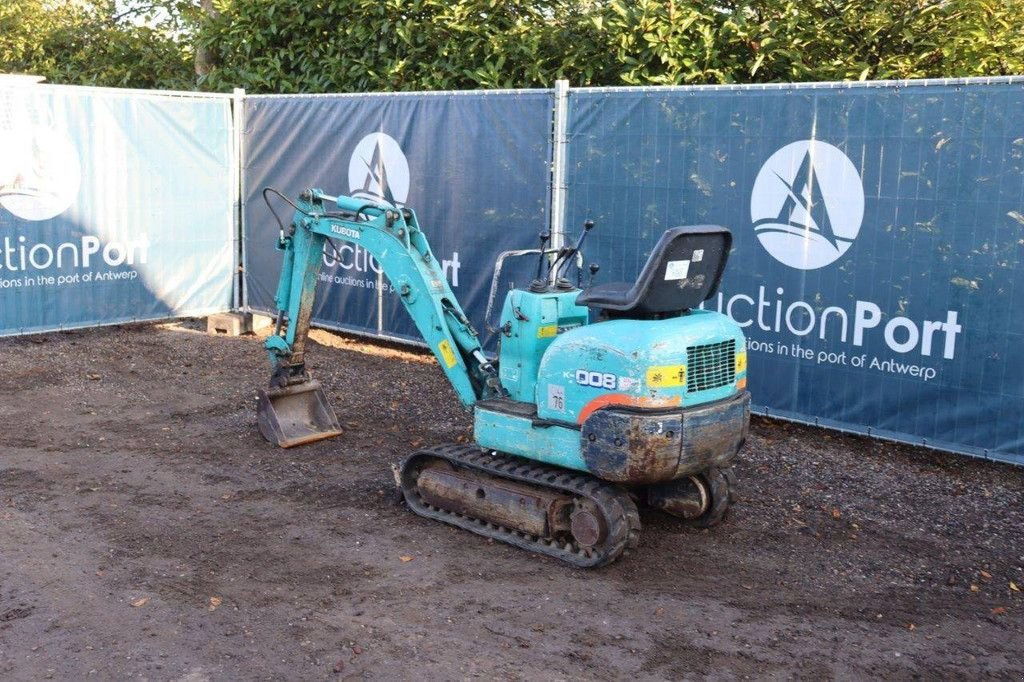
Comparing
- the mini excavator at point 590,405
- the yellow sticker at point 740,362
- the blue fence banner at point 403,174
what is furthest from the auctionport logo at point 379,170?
the yellow sticker at point 740,362

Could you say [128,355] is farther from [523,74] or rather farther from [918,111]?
[918,111]

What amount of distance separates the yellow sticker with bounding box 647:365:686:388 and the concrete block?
767cm

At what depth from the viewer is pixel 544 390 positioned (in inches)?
249

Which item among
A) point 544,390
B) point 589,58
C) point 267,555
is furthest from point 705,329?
point 589,58

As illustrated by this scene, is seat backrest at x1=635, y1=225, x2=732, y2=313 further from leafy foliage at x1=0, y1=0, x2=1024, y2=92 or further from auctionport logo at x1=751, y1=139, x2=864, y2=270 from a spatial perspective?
leafy foliage at x1=0, y1=0, x2=1024, y2=92

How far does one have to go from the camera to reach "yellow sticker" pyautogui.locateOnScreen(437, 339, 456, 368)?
7219 mm

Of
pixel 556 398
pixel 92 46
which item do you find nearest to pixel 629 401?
pixel 556 398

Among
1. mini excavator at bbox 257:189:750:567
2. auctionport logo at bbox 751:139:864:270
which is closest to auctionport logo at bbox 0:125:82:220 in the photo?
mini excavator at bbox 257:189:750:567

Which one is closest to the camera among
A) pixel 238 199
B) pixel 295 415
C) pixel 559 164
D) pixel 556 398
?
pixel 556 398

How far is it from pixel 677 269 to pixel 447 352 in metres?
1.84

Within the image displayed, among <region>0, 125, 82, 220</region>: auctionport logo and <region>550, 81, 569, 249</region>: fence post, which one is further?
<region>0, 125, 82, 220</region>: auctionport logo

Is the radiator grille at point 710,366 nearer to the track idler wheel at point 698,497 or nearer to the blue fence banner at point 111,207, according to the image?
the track idler wheel at point 698,497

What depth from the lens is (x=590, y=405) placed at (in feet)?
20.0

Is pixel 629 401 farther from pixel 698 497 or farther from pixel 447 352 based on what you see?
pixel 447 352
